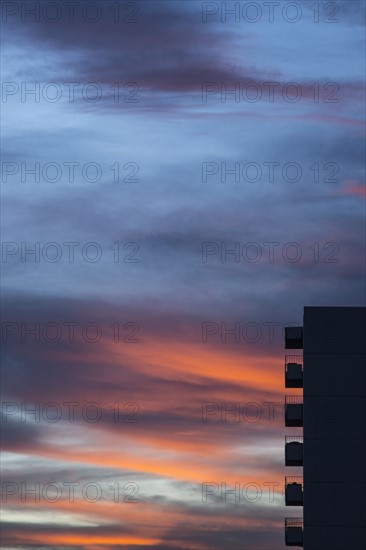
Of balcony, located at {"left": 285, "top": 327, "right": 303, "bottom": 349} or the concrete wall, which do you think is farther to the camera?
balcony, located at {"left": 285, "top": 327, "right": 303, "bottom": 349}

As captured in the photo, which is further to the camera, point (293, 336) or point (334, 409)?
point (293, 336)

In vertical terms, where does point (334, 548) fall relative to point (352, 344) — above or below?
below

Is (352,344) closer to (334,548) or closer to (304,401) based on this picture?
(304,401)

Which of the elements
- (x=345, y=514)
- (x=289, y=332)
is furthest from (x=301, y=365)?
(x=345, y=514)

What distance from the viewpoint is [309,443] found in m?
147

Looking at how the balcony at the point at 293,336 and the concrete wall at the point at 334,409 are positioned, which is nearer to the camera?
the concrete wall at the point at 334,409

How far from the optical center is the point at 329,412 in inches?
5832

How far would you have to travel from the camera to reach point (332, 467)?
482ft

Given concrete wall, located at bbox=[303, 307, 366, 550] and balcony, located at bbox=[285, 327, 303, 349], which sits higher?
balcony, located at bbox=[285, 327, 303, 349]

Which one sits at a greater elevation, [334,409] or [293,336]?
[293,336]

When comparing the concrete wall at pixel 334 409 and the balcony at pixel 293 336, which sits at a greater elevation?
the balcony at pixel 293 336

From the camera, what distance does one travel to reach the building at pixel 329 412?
146125 millimetres

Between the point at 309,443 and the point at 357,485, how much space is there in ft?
16.7

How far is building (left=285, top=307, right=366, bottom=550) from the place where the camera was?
146125 millimetres
